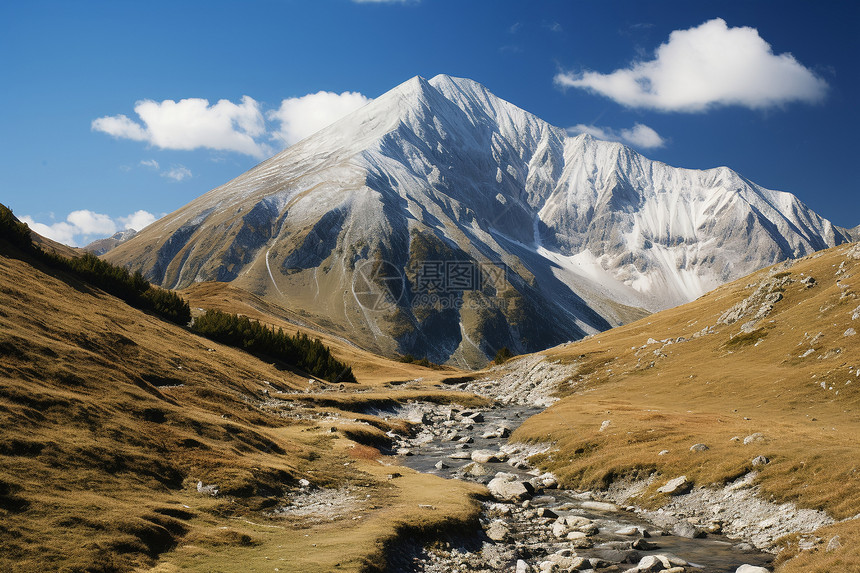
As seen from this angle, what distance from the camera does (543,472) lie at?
1645 inches

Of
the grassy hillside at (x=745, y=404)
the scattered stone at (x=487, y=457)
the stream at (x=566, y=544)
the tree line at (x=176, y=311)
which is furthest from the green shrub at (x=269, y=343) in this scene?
the stream at (x=566, y=544)

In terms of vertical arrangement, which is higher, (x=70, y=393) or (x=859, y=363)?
(x=859, y=363)

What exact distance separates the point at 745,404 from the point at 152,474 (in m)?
56.0

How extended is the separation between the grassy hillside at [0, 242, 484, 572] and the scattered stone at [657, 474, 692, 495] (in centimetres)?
1223

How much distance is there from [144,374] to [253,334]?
157 ft

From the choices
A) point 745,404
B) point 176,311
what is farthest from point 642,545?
point 176,311

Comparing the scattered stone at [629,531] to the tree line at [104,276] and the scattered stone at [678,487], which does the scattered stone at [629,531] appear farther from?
the tree line at [104,276]

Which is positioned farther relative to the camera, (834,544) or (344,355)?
(344,355)

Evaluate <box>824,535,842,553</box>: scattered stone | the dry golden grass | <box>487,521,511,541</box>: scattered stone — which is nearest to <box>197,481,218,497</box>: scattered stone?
<box>487,521,511,541</box>: scattered stone

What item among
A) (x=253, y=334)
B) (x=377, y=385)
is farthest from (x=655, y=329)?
(x=253, y=334)

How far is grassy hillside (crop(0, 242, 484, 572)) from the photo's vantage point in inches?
706

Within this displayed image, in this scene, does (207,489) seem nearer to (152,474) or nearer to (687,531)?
(152,474)

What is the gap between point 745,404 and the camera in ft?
179

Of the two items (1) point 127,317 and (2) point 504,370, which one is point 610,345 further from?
(1) point 127,317
